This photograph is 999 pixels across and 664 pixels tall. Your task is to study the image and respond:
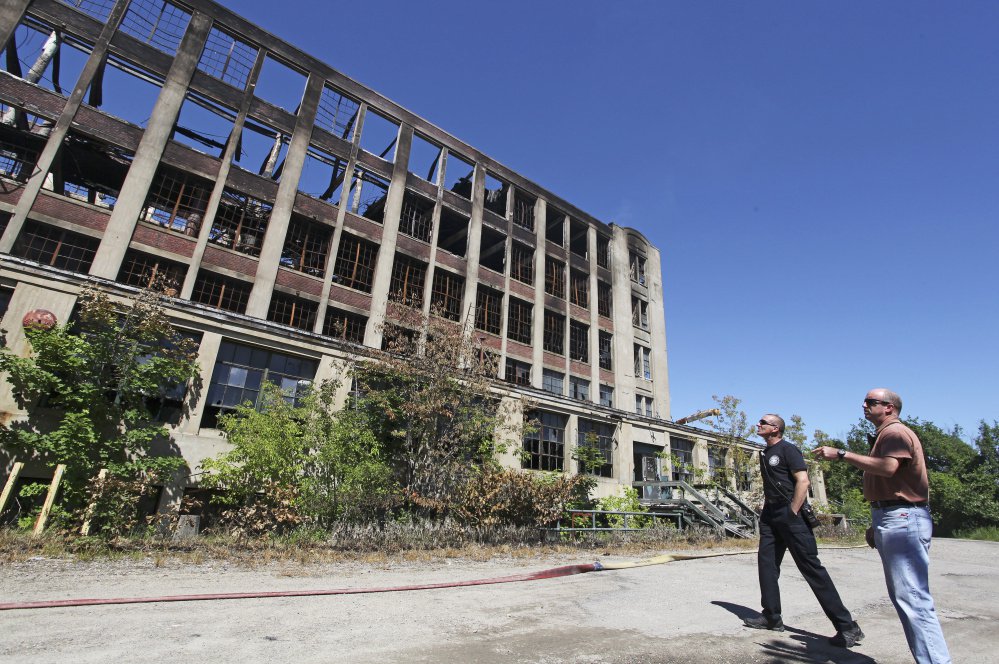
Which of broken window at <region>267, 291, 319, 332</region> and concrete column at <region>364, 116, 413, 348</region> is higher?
concrete column at <region>364, 116, 413, 348</region>

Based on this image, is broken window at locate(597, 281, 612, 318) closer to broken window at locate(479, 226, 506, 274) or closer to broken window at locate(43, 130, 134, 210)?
broken window at locate(479, 226, 506, 274)

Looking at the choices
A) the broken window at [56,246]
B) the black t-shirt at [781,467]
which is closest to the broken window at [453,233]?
the broken window at [56,246]

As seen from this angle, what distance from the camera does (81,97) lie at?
15.4m

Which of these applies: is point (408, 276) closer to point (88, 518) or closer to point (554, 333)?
point (554, 333)

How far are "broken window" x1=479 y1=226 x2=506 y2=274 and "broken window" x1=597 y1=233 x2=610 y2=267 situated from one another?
6902 millimetres

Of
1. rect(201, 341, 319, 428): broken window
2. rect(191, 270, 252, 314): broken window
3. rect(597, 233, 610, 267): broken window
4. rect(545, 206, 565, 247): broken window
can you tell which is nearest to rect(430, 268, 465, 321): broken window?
rect(191, 270, 252, 314): broken window

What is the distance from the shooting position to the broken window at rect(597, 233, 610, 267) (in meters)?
30.0

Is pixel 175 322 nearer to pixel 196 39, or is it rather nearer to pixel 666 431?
pixel 196 39

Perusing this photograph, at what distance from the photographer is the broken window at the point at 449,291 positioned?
2198 cm

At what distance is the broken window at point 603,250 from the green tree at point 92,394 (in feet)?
77.5

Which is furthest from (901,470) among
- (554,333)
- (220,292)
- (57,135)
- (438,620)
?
(554,333)

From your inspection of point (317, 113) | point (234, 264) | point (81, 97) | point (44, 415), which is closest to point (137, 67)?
point (81, 97)

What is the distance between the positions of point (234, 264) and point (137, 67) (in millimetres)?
7672

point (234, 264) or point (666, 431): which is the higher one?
point (234, 264)
